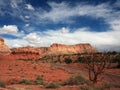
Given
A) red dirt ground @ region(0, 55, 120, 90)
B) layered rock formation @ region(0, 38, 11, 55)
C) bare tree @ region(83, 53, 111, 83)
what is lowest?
red dirt ground @ region(0, 55, 120, 90)

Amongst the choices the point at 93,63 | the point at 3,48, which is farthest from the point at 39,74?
the point at 3,48

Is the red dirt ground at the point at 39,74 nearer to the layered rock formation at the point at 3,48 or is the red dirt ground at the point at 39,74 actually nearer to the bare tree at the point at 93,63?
the bare tree at the point at 93,63

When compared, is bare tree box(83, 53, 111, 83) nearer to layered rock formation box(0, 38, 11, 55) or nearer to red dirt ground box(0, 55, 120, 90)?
red dirt ground box(0, 55, 120, 90)

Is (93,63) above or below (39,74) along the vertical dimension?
above

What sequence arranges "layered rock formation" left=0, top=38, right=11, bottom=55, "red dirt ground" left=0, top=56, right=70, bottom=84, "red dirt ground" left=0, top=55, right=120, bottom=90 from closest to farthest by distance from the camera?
"red dirt ground" left=0, top=55, right=120, bottom=90, "red dirt ground" left=0, top=56, right=70, bottom=84, "layered rock formation" left=0, top=38, right=11, bottom=55

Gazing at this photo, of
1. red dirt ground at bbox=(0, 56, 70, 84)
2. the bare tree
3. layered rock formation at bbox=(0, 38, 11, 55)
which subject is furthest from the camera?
layered rock formation at bbox=(0, 38, 11, 55)

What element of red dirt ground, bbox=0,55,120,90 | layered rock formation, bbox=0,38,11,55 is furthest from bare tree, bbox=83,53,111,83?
layered rock formation, bbox=0,38,11,55

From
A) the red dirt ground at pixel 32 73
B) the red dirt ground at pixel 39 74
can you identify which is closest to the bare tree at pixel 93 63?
the red dirt ground at pixel 39 74

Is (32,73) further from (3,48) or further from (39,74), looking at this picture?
(3,48)

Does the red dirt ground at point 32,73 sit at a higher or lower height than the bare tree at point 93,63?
lower

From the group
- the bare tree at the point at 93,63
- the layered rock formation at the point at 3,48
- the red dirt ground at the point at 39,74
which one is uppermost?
the layered rock formation at the point at 3,48

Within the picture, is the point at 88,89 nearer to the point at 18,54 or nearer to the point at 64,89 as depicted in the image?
the point at 64,89

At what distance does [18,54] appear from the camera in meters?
135

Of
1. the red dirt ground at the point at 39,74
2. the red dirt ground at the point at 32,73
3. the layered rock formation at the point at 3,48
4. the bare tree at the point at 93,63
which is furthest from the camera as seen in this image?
the layered rock formation at the point at 3,48
